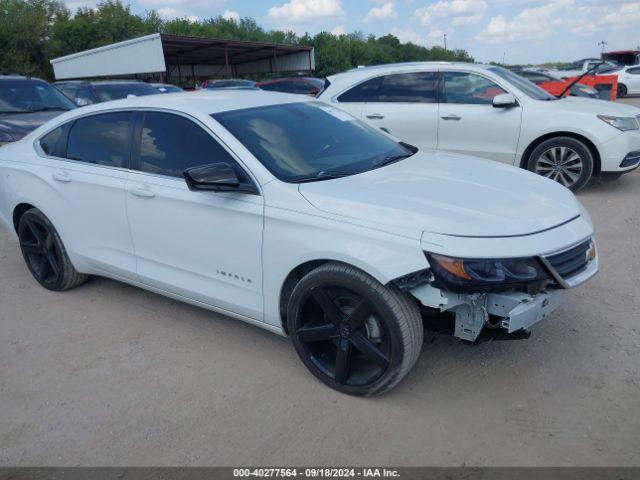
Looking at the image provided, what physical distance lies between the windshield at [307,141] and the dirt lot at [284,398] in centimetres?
120

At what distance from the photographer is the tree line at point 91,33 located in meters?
34.7

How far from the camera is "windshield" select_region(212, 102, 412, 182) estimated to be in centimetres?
319

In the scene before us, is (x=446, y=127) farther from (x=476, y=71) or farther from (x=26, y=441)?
(x=26, y=441)

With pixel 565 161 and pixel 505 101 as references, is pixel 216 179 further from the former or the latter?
pixel 565 161

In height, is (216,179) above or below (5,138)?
above

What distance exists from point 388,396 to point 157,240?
1.78 metres

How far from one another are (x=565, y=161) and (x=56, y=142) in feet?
18.6

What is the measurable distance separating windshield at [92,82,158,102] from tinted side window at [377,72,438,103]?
20.2ft

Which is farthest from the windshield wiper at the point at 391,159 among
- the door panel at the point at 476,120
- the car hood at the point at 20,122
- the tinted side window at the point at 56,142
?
the car hood at the point at 20,122

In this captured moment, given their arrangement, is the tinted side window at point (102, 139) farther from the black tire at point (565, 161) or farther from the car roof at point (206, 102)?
the black tire at point (565, 161)

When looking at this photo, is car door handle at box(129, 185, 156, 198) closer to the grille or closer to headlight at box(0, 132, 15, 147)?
the grille

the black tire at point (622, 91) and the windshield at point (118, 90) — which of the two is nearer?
the windshield at point (118, 90)

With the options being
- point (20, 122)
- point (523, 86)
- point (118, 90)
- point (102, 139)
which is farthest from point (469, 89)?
point (118, 90)

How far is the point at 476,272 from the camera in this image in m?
2.48
